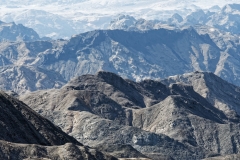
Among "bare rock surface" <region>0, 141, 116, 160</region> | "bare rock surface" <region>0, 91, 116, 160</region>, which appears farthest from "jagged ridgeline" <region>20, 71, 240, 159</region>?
"bare rock surface" <region>0, 141, 116, 160</region>

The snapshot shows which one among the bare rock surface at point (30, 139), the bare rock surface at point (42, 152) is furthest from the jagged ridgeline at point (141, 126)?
the bare rock surface at point (42, 152)

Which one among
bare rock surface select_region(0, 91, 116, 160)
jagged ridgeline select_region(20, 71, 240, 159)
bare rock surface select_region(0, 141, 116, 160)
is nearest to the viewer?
bare rock surface select_region(0, 141, 116, 160)

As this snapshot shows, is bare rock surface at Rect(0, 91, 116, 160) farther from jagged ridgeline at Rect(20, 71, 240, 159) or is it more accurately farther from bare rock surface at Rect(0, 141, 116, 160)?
jagged ridgeline at Rect(20, 71, 240, 159)

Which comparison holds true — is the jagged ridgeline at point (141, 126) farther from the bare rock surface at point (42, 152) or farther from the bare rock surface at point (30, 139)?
the bare rock surface at point (42, 152)

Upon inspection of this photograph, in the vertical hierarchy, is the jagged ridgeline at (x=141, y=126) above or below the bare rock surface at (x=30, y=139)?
below

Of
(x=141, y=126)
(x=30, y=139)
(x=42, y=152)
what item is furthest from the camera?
(x=141, y=126)

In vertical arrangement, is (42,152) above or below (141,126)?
above

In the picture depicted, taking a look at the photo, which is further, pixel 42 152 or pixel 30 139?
pixel 30 139

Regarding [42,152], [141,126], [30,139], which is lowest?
[141,126]

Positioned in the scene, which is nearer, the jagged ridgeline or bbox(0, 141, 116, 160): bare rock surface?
bbox(0, 141, 116, 160): bare rock surface

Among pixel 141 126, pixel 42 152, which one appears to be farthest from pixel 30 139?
pixel 141 126

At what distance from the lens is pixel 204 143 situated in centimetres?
18462

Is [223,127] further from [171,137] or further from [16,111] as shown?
[16,111]

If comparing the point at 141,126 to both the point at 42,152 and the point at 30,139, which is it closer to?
the point at 30,139
